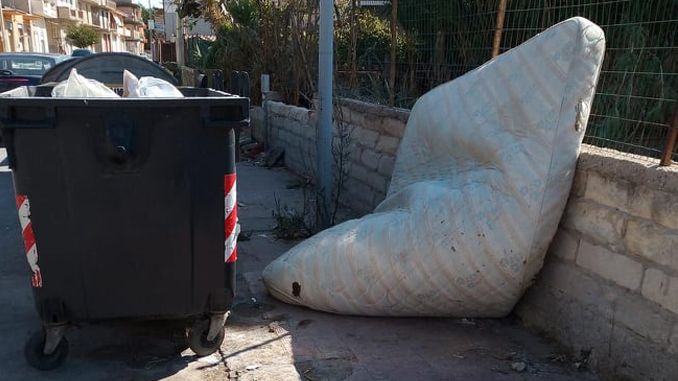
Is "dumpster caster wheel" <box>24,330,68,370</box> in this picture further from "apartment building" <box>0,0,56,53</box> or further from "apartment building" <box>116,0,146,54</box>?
"apartment building" <box>116,0,146,54</box>

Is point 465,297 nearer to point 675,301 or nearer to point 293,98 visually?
point 675,301

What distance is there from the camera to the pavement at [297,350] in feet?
10.3

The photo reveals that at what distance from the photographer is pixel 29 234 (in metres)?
2.93

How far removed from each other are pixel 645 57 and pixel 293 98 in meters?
7.28

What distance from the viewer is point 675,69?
3613 mm

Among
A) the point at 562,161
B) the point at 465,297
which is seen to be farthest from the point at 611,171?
the point at 465,297

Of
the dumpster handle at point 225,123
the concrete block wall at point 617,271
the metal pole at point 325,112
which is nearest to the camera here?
the concrete block wall at point 617,271

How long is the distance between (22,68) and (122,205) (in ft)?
36.4

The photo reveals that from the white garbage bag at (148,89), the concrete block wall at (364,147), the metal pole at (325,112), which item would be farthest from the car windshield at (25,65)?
the white garbage bag at (148,89)

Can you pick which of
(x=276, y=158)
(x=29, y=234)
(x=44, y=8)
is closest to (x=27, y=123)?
(x=29, y=234)

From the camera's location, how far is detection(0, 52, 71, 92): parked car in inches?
455

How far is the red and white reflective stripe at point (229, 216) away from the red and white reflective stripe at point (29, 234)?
967 mm

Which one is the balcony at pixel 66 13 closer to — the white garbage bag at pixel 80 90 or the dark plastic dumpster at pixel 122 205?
the white garbage bag at pixel 80 90

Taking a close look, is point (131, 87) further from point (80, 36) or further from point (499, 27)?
point (80, 36)
